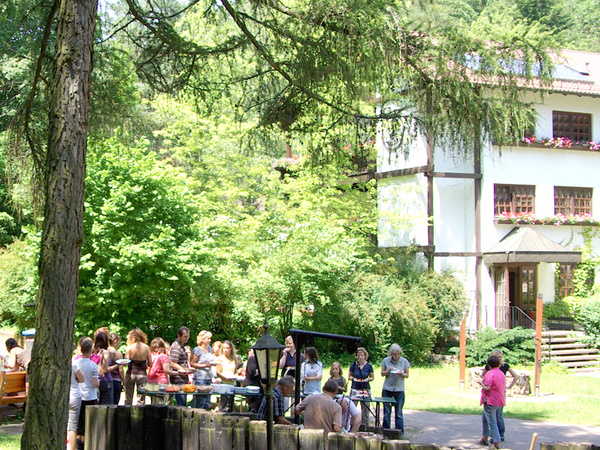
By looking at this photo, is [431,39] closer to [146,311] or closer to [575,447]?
[575,447]

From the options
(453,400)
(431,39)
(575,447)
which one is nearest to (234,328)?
(453,400)

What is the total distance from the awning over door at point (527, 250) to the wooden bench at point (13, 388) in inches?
768

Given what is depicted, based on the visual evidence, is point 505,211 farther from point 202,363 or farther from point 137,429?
point 137,429

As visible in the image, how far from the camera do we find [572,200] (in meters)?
29.3

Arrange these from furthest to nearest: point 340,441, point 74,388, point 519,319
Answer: point 519,319 < point 74,388 < point 340,441

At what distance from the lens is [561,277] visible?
29.2 meters

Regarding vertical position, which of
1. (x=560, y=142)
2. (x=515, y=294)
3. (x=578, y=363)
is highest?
(x=560, y=142)

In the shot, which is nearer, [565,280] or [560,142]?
[560,142]

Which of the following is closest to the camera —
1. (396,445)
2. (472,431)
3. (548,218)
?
(396,445)

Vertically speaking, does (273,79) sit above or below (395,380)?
above

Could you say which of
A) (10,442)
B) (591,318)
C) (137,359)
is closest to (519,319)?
(591,318)

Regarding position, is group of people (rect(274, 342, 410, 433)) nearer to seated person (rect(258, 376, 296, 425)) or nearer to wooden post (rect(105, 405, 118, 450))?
seated person (rect(258, 376, 296, 425))

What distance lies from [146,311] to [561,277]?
683 inches

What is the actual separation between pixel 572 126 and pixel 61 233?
2718 cm
